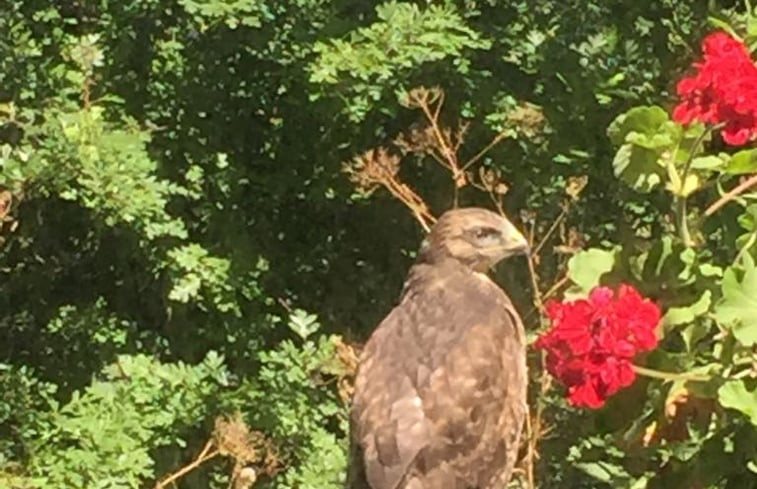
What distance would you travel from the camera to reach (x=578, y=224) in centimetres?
Answer: 465

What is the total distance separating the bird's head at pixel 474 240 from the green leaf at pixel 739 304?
4.13 ft

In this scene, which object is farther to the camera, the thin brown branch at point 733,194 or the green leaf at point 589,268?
the green leaf at point 589,268

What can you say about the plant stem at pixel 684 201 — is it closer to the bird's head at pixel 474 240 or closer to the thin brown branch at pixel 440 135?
the bird's head at pixel 474 240

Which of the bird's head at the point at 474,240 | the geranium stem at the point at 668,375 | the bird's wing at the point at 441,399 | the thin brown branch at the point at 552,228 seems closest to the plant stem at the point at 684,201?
the geranium stem at the point at 668,375

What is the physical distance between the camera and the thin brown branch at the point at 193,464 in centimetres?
437

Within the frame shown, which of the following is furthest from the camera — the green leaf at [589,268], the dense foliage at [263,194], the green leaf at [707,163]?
the dense foliage at [263,194]

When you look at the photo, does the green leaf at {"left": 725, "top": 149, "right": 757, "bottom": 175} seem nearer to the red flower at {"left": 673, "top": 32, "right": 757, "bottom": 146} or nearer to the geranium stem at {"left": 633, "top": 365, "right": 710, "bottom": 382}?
the red flower at {"left": 673, "top": 32, "right": 757, "bottom": 146}

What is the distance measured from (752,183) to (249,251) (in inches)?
79.7

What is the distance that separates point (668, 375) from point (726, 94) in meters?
0.45

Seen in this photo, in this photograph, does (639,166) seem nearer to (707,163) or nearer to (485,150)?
(707,163)

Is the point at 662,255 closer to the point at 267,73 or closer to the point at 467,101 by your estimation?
the point at 467,101

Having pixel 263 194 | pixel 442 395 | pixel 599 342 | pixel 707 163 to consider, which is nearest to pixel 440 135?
pixel 263 194

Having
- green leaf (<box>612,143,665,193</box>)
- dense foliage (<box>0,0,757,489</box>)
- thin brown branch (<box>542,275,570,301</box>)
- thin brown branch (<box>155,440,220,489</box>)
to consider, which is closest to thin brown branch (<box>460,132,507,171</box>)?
dense foliage (<box>0,0,757,489</box>)

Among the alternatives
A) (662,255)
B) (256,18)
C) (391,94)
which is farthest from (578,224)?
(662,255)
